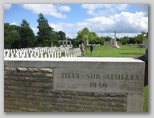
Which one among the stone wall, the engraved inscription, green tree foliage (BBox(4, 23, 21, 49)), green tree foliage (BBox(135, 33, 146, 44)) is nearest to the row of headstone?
green tree foliage (BBox(4, 23, 21, 49))

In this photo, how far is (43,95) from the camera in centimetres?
313

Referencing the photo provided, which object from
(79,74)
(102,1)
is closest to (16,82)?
(79,74)

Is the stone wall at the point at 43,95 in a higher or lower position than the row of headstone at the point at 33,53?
lower

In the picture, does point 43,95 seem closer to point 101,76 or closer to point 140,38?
point 101,76

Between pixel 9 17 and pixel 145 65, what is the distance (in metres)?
2.07

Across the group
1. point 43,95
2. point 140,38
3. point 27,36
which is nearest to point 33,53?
point 27,36

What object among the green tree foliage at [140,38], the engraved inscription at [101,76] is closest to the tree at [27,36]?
the engraved inscription at [101,76]

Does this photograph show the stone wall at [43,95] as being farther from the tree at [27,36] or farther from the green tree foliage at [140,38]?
the tree at [27,36]

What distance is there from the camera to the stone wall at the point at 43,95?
9.71ft

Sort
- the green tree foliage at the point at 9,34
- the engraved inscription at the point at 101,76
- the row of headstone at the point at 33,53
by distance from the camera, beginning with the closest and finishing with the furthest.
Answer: the engraved inscription at the point at 101,76 → the green tree foliage at the point at 9,34 → the row of headstone at the point at 33,53

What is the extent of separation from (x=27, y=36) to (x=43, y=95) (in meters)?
1.73

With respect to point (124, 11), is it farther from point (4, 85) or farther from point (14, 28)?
point (4, 85)

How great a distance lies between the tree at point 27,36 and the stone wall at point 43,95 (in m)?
1.05

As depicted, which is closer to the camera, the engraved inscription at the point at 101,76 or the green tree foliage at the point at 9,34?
the engraved inscription at the point at 101,76
